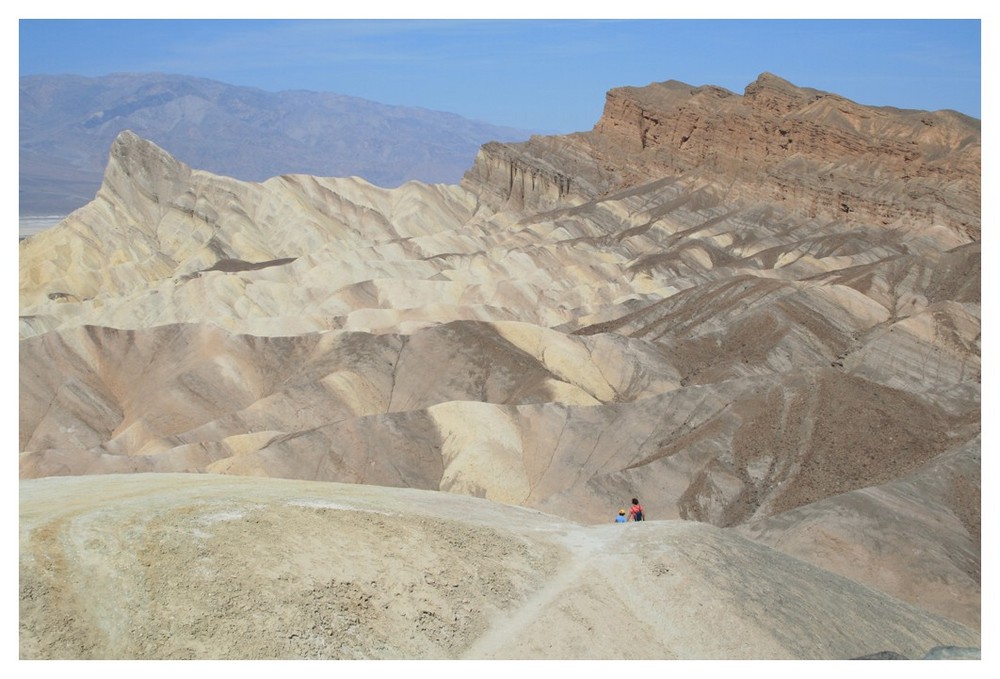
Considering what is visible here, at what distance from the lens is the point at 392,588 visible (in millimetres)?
20297

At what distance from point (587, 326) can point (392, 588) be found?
46153 mm

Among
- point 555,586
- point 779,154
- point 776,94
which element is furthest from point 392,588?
point 776,94

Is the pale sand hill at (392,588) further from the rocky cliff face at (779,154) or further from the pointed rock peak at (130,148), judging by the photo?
the pointed rock peak at (130,148)

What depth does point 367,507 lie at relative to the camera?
75.5 ft

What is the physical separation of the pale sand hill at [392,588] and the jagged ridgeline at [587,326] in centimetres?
757

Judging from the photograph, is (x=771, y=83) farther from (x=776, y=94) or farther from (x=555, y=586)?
(x=555, y=586)

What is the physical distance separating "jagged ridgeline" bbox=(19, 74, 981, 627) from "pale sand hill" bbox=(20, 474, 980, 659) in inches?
298

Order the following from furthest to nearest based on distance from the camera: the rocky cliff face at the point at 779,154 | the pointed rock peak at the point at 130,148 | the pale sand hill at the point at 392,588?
the pointed rock peak at the point at 130,148, the rocky cliff face at the point at 779,154, the pale sand hill at the point at 392,588

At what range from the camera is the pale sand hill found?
733 inches

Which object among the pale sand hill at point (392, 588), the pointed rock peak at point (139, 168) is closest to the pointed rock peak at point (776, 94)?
the pointed rock peak at point (139, 168)

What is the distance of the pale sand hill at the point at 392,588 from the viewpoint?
18.6m

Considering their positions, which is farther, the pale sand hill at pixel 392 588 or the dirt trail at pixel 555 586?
the dirt trail at pixel 555 586

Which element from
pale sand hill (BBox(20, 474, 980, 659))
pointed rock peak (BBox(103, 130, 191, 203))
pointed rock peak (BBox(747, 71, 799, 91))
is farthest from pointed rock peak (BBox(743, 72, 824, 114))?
pale sand hill (BBox(20, 474, 980, 659))

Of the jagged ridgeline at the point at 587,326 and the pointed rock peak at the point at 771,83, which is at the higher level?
the pointed rock peak at the point at 771,83
